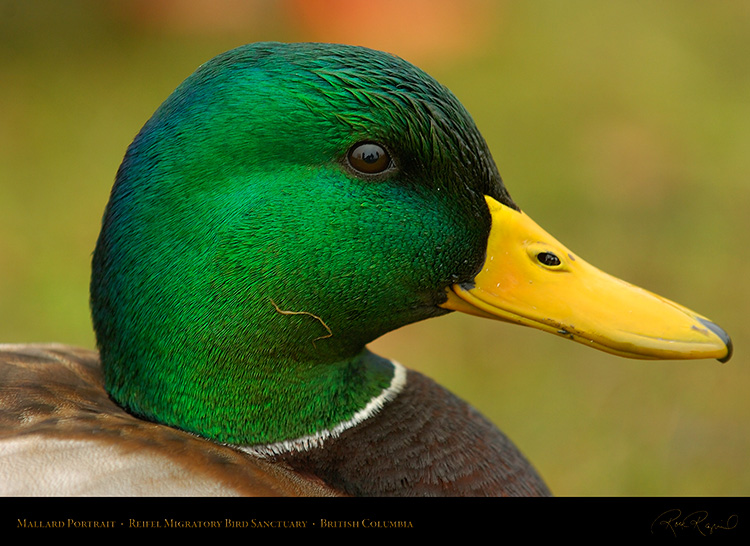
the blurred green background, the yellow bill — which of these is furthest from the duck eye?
the blurred green background

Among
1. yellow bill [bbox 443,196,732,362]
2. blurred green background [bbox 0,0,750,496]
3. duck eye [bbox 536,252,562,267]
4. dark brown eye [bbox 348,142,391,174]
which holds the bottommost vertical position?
blurred green background [bbox 0,0,750,496]

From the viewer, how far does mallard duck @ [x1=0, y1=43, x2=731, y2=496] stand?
1120 mm

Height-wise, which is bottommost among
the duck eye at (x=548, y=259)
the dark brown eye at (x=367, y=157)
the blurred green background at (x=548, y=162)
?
the blurred green background at (x=548, y=162)

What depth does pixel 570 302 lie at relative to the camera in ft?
3.90

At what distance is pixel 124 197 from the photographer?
116 centimetres

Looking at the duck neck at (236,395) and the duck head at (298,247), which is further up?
the duck head at (298,247)

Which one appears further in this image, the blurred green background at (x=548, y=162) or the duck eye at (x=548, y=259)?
the blurred green background at (x=548, y=162)
